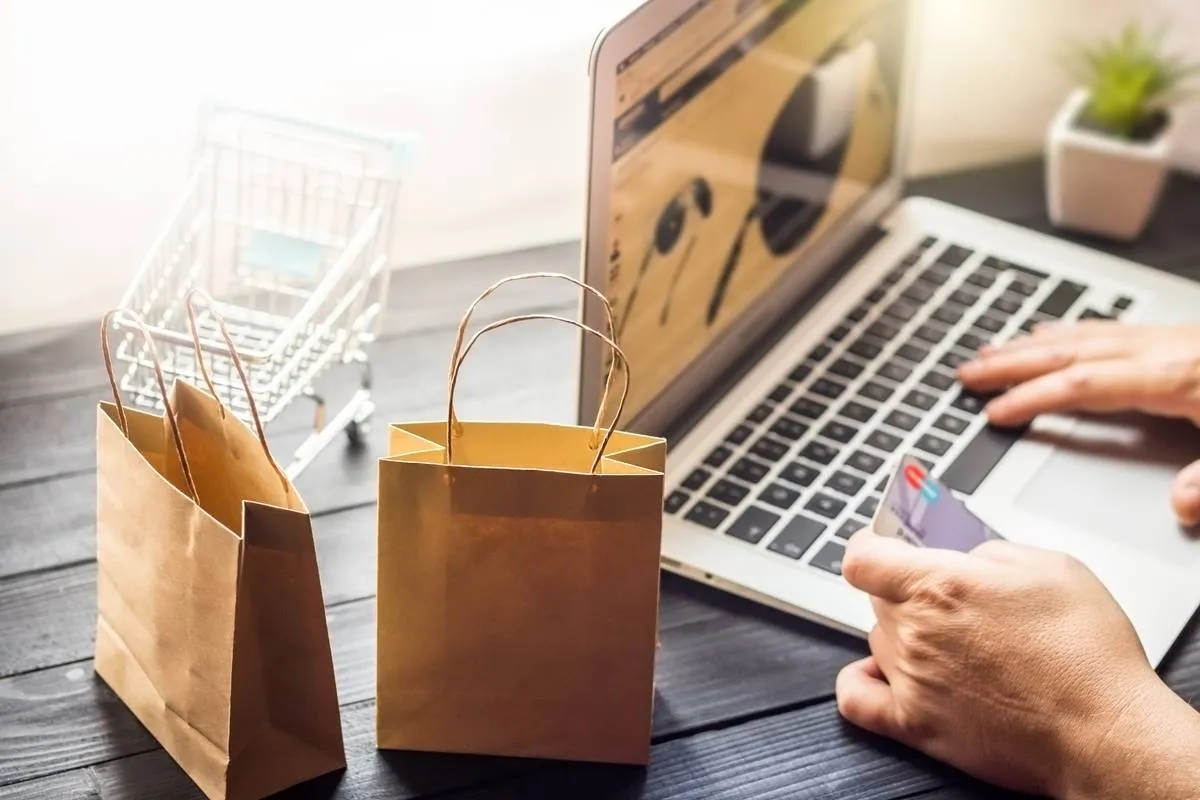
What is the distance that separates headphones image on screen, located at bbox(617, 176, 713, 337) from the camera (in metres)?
0.96

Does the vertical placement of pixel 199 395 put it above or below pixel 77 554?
above

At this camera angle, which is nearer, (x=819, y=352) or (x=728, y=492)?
(x=728, y=492)

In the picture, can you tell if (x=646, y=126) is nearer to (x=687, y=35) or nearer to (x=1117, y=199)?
(x=687, y=35)

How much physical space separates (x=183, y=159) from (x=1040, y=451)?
0.70 meters

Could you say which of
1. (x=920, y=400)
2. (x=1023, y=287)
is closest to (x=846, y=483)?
(x=920, y=400)

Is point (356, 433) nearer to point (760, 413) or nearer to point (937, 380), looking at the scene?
point (760, 413)

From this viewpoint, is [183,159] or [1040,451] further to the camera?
[183,159]

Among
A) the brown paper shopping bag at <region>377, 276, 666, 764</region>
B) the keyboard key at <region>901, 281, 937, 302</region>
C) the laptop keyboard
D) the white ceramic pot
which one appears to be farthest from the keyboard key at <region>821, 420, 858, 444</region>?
the white ceramic pot

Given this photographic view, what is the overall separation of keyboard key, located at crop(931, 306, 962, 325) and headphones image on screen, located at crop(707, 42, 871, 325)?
0.42 ft

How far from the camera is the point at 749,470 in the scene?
3.33ft

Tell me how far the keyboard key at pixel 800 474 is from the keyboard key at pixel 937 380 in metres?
0.16

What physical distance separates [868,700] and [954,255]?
55 centimetres

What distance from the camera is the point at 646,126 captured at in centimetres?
90

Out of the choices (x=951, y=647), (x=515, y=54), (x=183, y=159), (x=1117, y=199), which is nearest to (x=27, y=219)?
(x=183, y=159)
